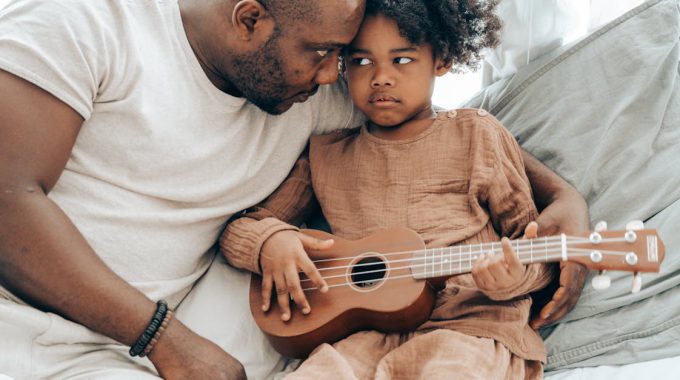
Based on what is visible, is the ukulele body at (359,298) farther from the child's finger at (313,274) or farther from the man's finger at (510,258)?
the man's finger at (510,258)

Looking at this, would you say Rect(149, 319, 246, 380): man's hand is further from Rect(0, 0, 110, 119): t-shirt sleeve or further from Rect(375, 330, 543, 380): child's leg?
Rect(0, 0, 110, 119): t-shirt sleeve

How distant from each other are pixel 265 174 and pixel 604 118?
2.19 feet

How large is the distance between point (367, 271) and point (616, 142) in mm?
554

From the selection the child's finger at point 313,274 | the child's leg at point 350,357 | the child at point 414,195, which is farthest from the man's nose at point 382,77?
the child's leg at point 350,357

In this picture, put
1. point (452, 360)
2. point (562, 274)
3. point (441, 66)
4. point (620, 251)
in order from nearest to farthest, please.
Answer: point (620, 251), point (452, 360), point (562, 274), point (441, 66)

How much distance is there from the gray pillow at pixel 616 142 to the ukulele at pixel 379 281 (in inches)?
10.5

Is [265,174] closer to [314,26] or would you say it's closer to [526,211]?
[314,26]

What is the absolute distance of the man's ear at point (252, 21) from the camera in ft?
4.28

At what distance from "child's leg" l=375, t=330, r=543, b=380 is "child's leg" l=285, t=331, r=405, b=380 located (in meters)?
0.04

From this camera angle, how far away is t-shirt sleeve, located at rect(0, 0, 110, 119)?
1.12 m

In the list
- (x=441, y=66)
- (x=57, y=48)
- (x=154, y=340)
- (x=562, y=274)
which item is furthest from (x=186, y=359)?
(x=441, y=66)

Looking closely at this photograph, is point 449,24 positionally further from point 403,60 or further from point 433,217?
point 433,217

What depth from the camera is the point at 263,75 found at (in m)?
1.35

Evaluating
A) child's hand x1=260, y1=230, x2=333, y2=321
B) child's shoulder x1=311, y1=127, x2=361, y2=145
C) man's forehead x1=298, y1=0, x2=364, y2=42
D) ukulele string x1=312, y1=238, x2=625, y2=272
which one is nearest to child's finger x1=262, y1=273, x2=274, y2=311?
child's hand x1=260, y1=230, x2=333, y2=321
